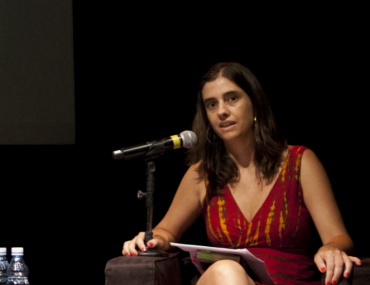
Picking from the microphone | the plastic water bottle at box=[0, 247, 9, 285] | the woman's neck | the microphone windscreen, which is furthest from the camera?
the plastic water bottle at box=[0, 247, 9, 285]

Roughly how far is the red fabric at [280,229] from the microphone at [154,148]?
0.49 meters

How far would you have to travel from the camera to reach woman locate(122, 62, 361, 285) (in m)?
2.00

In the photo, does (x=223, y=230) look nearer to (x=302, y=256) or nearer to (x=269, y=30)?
(x=302, y=256)

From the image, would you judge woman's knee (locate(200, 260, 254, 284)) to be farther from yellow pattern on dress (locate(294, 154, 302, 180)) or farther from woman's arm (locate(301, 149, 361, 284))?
yellow pattern on dress (locate(294, 154, 302, 180))

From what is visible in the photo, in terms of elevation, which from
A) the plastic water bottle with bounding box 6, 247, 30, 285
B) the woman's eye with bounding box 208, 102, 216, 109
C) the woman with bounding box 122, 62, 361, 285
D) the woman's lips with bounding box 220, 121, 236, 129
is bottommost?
the plastic water bottle with bounding box 6, 247, 30, 285

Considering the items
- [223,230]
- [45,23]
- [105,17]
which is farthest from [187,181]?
[45,23]

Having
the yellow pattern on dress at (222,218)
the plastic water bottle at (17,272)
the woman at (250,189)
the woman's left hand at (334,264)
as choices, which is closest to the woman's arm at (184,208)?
the woman at (250,189)

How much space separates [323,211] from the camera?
6.53 feet

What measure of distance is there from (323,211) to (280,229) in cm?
19

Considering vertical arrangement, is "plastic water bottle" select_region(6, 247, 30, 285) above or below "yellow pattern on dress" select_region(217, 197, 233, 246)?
below

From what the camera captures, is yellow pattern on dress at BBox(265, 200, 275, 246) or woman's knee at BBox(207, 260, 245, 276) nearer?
woman's knee at BBox(207, 260, 245, 276)

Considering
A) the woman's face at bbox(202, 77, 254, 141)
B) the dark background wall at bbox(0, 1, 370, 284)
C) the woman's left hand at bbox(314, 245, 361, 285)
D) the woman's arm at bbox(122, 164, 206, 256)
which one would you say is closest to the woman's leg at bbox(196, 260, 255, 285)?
the woman's left hand at bbox(314, 245, 361, 285)

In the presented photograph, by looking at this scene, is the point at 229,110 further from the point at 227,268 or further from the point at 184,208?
the point at 227,268

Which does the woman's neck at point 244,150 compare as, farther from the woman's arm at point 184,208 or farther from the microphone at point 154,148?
the microphone at point 154,148
